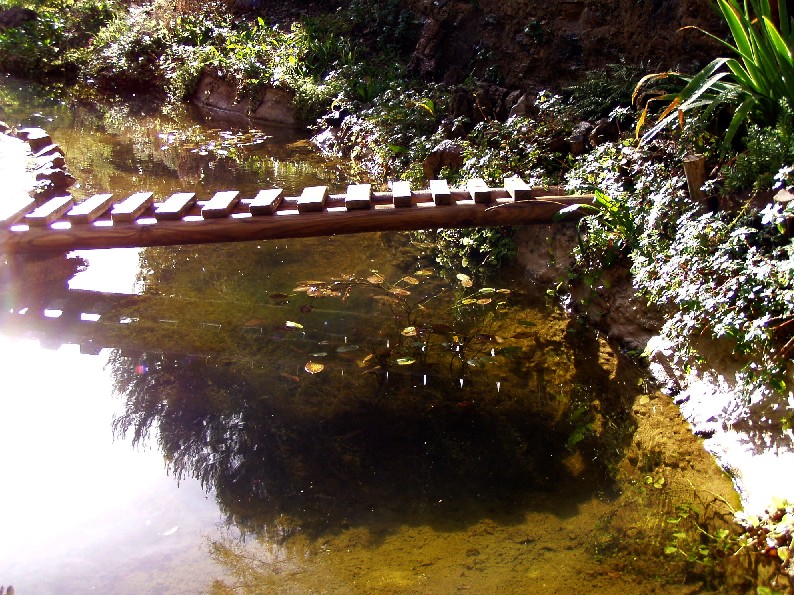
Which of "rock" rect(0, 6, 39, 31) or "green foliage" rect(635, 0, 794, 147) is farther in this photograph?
"rock" rect(0, 6, 39, 31)

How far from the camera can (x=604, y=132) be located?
5875 mm

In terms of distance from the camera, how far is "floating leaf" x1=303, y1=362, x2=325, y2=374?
14.7ft

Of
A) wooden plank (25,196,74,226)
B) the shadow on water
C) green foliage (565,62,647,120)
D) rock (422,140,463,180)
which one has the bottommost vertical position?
the shadow on water

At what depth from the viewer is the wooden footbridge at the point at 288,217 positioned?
16.4 ft

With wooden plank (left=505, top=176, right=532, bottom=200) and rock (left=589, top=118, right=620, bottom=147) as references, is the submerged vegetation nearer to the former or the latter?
rock (left=589, top=118, right=620, bottom=147)

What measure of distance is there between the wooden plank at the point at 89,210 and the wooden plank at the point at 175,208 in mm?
457

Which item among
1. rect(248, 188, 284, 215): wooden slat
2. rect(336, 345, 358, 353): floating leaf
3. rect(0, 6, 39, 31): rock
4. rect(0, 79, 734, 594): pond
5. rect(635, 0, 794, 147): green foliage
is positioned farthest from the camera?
rect(0, 6, 39, 31): rock

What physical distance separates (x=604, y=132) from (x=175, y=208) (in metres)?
3.40

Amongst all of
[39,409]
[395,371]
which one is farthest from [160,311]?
[395,371]

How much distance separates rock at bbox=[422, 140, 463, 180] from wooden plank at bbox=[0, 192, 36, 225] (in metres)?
3.45

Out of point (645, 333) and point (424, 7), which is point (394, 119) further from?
point (645, 333)

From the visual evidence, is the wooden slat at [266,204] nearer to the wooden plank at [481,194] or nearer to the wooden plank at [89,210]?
the wooden plank at [89,210]

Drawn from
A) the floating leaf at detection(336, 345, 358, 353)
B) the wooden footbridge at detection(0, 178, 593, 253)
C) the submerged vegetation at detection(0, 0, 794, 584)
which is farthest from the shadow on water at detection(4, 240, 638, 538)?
the wooden footbridge at detection(0, 178, 593, 253)

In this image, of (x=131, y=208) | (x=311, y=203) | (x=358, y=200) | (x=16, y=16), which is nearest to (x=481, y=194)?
(x=358, y=200)
